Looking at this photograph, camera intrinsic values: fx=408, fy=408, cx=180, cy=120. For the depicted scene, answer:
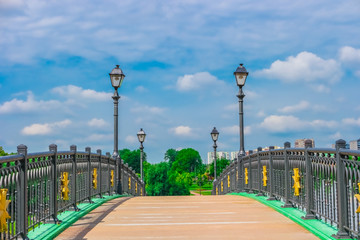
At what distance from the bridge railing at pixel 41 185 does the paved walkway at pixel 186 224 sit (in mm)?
577

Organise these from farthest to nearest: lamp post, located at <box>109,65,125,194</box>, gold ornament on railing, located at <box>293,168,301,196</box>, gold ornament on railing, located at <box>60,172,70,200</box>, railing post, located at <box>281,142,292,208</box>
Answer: lamp post, located at <box>109,65,125,194</box>, railing post, located at <box>281,142,292,208</box>, gold ornament on railing, located at <box>293,168,301,196</box>, gold ornament on railing, located at <box>60,172,70,200</box>

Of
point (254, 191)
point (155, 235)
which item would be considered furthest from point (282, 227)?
point (254, 191)

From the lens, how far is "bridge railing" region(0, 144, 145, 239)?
5480 millimetres

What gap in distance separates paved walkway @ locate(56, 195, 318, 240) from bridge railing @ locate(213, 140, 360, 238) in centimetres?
53

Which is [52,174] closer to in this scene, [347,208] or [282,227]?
[282,227]

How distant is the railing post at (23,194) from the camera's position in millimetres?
5906

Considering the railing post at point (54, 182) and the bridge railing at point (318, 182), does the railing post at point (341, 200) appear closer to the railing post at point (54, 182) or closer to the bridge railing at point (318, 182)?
the bridge railing at point (318, 182)

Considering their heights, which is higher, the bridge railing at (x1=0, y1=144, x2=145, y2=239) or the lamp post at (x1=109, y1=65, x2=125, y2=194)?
the lamp post at (x1=109, y1=65, x2=125, y2=194)

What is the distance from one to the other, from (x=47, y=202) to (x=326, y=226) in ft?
16.3

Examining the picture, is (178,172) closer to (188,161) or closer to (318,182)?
(188,161)

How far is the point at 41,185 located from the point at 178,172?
130 m

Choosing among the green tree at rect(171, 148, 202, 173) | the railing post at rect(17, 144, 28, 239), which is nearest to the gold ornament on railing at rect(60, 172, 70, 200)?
the railing post at rect(17, 144, 28, 239)

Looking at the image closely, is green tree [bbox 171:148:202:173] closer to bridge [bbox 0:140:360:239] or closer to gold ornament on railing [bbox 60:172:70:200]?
bridge [bbox 0:140:360:239]

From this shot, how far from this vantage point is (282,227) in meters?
7.38
